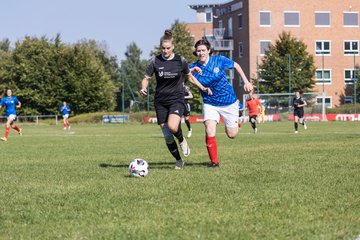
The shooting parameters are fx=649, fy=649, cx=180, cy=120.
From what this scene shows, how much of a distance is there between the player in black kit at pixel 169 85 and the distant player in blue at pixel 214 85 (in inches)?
10.7

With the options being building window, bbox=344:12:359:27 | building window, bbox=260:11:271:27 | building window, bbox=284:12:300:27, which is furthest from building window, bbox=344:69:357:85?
building window, bbox=260:11:271:27

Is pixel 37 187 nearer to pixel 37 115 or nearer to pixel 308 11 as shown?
pixel 37 115

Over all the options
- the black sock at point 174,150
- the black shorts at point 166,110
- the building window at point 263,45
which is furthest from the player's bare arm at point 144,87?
the building window at point 263,45

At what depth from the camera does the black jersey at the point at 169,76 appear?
10.6 meters

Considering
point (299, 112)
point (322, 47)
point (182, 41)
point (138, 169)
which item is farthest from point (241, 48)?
point (138, 169)

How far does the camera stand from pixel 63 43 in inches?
2793

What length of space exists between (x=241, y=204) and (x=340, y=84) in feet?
233

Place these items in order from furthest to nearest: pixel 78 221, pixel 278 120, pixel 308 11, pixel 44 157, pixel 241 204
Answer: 1. pixel 308 11
2. pixel 278 120
3. pixel 44 157
4. pixel 241 204
5. pixel 78 221

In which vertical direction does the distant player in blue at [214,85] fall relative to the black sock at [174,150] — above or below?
above

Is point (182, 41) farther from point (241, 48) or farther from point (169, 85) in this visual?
point (169, 85)

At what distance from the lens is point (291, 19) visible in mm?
74625

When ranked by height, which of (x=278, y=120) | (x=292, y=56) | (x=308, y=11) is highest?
(x=308, y=11)

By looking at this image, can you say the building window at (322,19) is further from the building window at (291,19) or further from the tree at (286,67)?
the tree at (286,67)

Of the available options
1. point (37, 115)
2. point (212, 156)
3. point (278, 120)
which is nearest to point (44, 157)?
point (212, 156)
